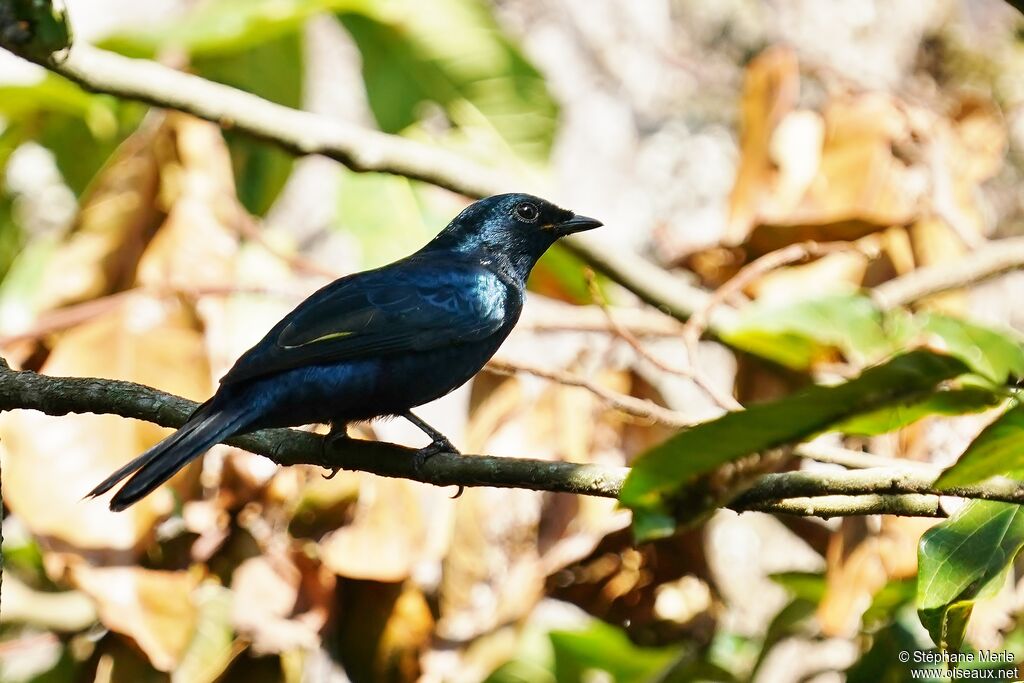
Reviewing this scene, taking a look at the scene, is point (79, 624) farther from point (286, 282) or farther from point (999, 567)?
point (999, 567)

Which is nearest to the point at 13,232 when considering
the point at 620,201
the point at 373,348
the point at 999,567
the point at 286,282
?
the point at 286,282

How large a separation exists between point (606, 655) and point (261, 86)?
106 inches

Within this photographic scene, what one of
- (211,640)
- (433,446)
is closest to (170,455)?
(433,446)

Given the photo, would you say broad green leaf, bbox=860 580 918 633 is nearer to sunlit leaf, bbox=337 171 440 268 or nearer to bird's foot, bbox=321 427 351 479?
bird's foot, bbox=321 427 351 479

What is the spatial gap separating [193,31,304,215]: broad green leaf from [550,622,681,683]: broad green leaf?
2.18 m

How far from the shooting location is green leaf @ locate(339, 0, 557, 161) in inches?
172

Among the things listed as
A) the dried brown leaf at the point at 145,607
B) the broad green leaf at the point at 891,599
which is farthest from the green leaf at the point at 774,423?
the dried brown leaf at the point at 145,607

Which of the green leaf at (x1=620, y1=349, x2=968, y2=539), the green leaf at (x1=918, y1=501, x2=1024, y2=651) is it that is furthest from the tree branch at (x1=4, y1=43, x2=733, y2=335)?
the green leaf at (x1=620, y1=349, x2=968, y2=539)

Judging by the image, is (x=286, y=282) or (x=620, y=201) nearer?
(x=286, y=282)

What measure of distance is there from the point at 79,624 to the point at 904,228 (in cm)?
342

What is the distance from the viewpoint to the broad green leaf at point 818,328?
11.7ft

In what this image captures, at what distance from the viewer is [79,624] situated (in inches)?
158

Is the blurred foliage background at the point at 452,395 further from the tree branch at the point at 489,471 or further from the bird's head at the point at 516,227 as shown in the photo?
the tree branch at the point at 489,471

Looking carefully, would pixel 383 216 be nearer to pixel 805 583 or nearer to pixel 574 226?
pixel 574 226
